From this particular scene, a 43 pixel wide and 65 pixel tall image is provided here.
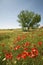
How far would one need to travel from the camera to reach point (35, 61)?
18.6 ft

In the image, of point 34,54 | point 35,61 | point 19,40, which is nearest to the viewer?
point 34,54

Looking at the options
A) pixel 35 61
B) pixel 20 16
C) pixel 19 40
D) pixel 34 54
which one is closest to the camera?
pixel 34 54

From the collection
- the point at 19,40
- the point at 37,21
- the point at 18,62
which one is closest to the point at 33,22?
the point at 37,21

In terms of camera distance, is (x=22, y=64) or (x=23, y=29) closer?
(x=22, y=64)

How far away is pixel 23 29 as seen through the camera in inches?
2630

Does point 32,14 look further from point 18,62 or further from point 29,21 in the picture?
point 18,62

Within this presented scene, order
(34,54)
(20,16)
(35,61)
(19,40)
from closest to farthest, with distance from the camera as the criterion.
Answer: (34,54) → (35,61) → (19,40) → (20,16)

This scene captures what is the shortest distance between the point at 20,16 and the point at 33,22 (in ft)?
18.4

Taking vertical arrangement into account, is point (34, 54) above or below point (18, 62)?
above

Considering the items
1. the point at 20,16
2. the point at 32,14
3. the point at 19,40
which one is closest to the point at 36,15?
the point at 32,14

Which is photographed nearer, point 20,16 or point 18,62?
point 18,62

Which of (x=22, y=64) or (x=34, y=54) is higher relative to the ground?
(x=34, y=54)

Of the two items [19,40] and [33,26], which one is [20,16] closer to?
[33,26]

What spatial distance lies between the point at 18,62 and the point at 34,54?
3.82 ft
